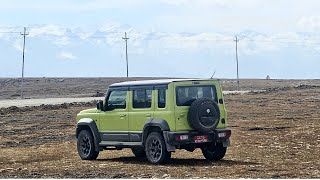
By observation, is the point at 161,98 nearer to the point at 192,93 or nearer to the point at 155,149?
the point at 192,93

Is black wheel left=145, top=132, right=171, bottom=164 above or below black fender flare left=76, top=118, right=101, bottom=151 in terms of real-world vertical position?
below

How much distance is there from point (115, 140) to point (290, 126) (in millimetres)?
14086

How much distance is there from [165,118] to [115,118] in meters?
2.09

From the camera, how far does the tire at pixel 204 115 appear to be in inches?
730

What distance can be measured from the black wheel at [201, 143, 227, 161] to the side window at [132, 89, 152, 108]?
1916mm

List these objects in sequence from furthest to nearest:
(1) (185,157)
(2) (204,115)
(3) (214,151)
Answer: (1) (185,157)
(3) (214,151)
(2) (204,115)

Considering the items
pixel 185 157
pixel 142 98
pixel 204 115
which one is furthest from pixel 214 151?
pixel 142 98

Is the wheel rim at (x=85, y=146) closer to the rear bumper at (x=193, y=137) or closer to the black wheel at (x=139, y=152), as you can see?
the black wheel at (x=139, y=152)

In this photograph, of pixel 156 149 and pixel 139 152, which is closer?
pixel 156 149

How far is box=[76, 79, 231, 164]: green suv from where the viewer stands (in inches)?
732

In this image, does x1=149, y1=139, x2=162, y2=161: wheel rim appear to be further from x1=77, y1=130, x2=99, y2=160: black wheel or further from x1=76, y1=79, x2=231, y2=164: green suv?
x1=77, y1=130, x2=99, y2=160: black wheel

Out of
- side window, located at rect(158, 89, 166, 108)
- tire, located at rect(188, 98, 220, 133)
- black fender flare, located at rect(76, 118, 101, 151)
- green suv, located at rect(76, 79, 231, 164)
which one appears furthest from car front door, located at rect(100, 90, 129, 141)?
tire, located at rect(188, 98, 220, 133)

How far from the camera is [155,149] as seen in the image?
62.3 ft

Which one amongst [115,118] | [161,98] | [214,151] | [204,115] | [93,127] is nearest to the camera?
[204,115]
